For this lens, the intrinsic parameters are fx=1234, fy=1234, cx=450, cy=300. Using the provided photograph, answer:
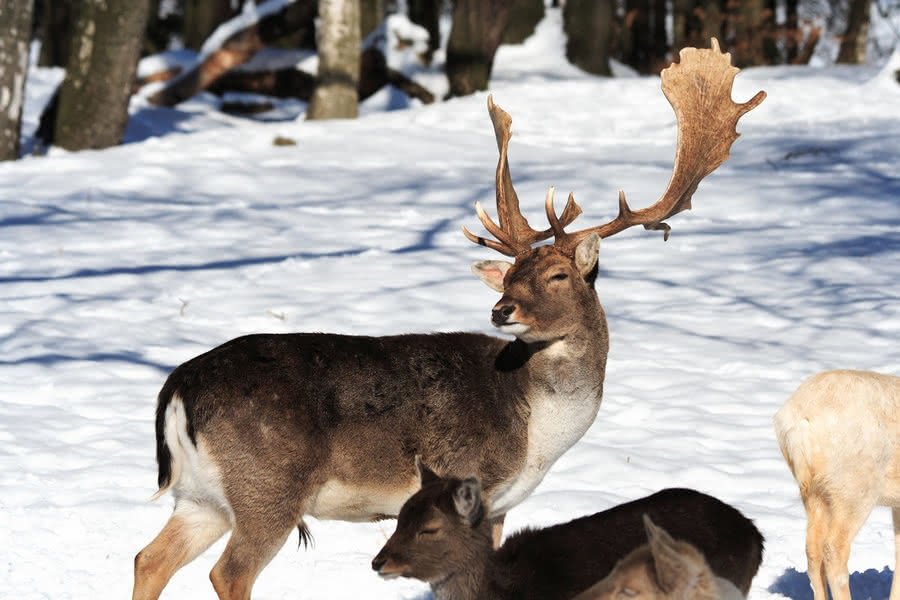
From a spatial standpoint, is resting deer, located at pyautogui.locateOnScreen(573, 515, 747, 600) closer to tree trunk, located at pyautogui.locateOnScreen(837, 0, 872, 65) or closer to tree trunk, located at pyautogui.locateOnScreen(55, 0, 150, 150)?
tree trunk, located at pyautogui.locateOnScreen(55, 0, 150, 150)

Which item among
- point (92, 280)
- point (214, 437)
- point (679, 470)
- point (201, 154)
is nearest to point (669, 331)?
point (679, 470)

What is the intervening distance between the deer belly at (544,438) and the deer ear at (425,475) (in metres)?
0.61

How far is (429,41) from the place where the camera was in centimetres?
2389

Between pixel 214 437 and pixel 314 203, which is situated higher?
pixel 214 437

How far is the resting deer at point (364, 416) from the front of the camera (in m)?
5.05

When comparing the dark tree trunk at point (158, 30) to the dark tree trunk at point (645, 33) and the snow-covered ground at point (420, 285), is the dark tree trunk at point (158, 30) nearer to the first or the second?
the dark tree trunk at point (645, 33)

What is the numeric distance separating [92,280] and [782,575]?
669cm

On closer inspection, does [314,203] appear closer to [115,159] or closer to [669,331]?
[115,159]

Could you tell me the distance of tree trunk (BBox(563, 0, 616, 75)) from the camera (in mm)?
24609

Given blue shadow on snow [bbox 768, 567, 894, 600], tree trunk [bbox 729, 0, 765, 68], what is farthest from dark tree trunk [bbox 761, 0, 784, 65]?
blue shadow on snow [bbox 768, 567, 894, 600]

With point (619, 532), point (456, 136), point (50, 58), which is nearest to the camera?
point (619, 532)

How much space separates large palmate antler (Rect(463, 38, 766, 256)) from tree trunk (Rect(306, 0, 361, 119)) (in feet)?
36.1

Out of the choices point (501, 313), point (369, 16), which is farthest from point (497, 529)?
point (369, 16)

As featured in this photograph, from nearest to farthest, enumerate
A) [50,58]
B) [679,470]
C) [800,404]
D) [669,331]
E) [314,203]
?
[800,404] → [679,470] → [669,331] → [314,203] → [50,58]
